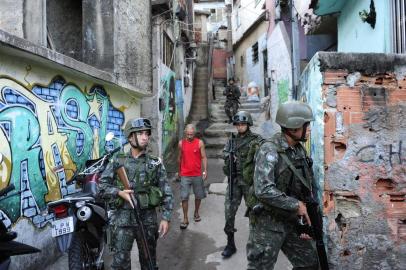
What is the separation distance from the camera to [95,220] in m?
3.83

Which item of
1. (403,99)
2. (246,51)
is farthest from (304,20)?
(246,51)

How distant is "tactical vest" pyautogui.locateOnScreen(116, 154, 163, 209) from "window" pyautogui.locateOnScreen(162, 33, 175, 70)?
7.28 meters

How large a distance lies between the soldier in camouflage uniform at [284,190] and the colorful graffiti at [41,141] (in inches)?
94.7

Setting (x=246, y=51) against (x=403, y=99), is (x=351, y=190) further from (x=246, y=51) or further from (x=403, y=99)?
(x=246, y=51)

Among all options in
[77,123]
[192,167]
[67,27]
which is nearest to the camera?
[77,123]

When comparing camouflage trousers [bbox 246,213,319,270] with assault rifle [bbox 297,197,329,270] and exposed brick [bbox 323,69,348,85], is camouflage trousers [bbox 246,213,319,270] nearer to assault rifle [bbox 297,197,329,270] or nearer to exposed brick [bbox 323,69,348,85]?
assault rifle [bbox 297,197,329,270]

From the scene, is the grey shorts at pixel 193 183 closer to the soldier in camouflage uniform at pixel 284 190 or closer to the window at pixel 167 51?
the soldier in camouflage uniform at pixel 284 190

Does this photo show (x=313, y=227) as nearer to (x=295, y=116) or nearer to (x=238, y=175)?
(x=295, y=116)

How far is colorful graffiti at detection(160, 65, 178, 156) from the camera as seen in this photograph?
10.2 m

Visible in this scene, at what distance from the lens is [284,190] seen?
3154 millimetres

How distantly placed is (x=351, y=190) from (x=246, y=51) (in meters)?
18.1

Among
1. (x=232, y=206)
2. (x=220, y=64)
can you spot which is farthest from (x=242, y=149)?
(x=220, y=64)

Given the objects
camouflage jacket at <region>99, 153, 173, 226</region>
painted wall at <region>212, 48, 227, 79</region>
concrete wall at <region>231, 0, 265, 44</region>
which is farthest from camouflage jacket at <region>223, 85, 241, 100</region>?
painted wall at <region>212, 48, 227, 79</region>

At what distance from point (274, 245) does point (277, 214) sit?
0.82 feet
